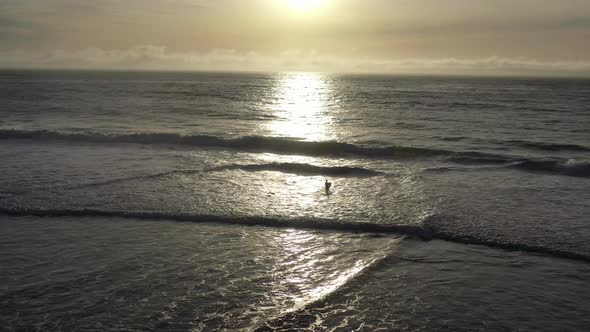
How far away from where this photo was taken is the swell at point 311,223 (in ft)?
32.9

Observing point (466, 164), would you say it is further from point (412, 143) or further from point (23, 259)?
point (23, 259)

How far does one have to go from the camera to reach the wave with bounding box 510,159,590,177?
1855 centimetres

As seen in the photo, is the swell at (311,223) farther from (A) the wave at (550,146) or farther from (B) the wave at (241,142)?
(A) the wave at (550,146)

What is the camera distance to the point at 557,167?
63.6 ft

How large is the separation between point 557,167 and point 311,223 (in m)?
13.9

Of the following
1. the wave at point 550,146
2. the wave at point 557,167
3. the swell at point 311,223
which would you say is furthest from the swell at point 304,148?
Result: the swell at point 311,223

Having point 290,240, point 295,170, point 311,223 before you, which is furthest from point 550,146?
point 290,240

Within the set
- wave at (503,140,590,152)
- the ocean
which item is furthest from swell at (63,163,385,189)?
wave at (503,140,590,152)

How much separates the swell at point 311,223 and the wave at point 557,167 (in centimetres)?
1023

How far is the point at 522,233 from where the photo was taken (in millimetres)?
10531

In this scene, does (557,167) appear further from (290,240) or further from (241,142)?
(241,142)

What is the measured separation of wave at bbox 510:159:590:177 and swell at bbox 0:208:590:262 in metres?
10.2

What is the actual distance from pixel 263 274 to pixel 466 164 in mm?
14585

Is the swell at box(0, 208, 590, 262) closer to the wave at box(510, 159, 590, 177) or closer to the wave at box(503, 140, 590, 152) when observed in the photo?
the wave at box(510, 159, 590, 177)
